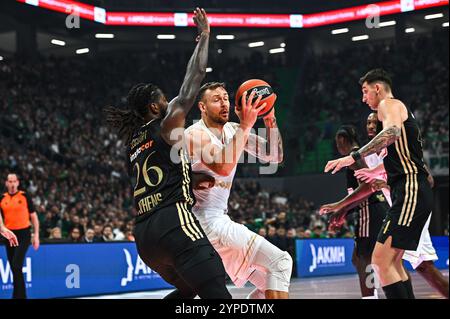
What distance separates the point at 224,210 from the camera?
226 inches

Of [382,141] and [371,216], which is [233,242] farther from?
[371,216]

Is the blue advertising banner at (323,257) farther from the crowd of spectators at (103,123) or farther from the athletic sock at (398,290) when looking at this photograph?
the athletic sock at (398,290)

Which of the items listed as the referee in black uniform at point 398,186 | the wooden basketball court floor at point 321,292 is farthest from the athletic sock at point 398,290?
the wooden basketball court floor at point 321,292

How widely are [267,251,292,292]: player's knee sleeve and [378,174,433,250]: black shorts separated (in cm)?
114

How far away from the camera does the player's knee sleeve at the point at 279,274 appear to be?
5.30 metres

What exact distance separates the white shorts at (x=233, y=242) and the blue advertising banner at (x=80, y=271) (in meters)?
6.84

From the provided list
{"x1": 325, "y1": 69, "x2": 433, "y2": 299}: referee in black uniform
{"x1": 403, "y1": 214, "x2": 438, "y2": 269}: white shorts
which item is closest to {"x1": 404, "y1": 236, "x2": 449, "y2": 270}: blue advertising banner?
{"x1": 403, "y1": 214, "x2": 438, "y2": 269}: white shorts

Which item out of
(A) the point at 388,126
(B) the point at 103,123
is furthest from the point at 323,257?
(A) the point at 388,126

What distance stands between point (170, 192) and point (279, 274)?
1.14 meters

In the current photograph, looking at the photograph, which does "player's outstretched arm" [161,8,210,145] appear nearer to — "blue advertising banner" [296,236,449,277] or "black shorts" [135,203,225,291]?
"black shorts" [135,203,225,291]

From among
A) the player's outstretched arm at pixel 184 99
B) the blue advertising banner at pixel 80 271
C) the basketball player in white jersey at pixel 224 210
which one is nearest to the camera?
the player's outstretched arm at pixel 184 99

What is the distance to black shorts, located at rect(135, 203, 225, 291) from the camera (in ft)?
14.7

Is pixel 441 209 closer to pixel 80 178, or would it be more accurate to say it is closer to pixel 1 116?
pixel 80 178

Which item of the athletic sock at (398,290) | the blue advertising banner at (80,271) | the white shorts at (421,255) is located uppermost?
the white shorts at (421,255)
